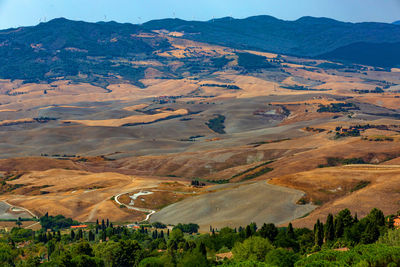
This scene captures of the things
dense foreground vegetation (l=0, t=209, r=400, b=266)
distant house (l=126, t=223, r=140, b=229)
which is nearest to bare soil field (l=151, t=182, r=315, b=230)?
distant house (l=126, t=223, r=140, b=229)

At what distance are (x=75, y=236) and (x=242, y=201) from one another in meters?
51.3

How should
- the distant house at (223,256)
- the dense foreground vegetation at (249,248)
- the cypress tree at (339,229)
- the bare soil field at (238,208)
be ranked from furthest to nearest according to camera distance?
the bare soil field at (238,208) < the cypress tree at (339,229) < the distant house at (223,256) < the dense foreground vegetation at (249,248)

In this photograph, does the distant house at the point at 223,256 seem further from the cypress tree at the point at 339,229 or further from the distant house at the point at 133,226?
the distant house at the point at 133,226

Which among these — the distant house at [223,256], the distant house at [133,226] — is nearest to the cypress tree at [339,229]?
the distant house at [223,256]

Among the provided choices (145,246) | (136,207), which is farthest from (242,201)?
(145,246)

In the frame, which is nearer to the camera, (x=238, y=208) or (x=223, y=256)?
(x=223, y=256)

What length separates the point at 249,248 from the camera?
8369cm

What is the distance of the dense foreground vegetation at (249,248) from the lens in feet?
218

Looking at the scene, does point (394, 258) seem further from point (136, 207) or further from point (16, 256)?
point (136, 207)

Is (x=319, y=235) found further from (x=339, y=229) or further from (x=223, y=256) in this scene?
(x=223, y=256)

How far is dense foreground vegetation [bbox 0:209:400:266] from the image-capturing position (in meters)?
66.4

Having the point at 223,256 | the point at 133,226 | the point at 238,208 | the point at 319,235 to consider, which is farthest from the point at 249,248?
the point at 133,226

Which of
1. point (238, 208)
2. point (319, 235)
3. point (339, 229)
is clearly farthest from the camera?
point (238, 208)

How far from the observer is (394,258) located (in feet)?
196
